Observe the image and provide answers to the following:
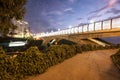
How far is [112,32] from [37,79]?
22.5 metres

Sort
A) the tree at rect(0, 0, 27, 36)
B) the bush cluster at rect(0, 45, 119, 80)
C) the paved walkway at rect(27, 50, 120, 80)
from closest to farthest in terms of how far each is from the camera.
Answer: the bush cluster at rect(0, 45, 119, 80) → the paved walkway at rect(27, 50, 120, 80) → the tree at rect(0, 0, 27, 36)

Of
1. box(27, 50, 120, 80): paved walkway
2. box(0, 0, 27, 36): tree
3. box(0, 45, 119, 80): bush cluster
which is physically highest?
box(0, 0, 27, 36): tree

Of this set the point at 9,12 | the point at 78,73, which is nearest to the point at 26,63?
the point at 78,73

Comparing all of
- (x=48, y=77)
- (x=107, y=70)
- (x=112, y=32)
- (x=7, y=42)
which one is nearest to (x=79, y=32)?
(x=112, y=32)

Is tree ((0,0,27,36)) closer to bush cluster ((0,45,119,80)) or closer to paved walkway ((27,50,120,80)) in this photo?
bush cluster ((0,45,119,80))

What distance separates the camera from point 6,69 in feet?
31.7

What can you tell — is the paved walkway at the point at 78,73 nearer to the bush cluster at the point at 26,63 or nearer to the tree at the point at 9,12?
the bush cluster at the point at 26,63

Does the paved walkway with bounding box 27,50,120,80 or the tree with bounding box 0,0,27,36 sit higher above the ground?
the tree with bounding box 0,0,27,36

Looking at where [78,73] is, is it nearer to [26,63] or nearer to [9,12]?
[26,63]

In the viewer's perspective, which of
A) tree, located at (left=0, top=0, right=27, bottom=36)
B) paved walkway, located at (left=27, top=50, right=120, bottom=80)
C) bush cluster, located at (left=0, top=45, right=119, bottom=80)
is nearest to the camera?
bush cluster, located at (left=0, top=45, right=119, bottom=80)

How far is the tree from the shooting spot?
17631 millimetres

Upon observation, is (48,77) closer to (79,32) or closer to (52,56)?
(52,56)

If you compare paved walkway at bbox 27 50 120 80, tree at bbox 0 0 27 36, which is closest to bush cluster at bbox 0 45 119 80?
paved walkway at bbox 27 50 120 80

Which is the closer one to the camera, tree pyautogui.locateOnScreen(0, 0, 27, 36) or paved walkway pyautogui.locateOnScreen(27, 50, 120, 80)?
paved walkway pyautogui.locateOnScreen(27, 50, 120, 80)
